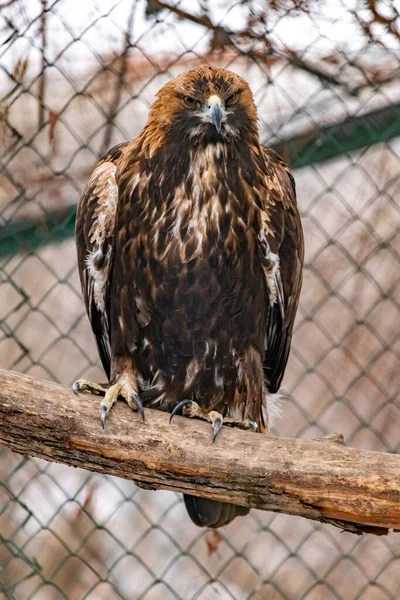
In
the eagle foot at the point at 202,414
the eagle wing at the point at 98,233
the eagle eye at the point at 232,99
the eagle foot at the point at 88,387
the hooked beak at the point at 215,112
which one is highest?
the eagle eye at the point at 232,99

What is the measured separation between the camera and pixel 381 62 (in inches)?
134

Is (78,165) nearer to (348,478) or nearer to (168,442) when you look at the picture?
(168,442)

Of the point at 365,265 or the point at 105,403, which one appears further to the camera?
the point at 365,265

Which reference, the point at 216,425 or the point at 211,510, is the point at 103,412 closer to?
the point at 216,425

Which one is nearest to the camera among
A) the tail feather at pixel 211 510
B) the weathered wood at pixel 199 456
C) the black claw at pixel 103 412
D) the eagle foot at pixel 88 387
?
the weathered wood at pixel 199 456

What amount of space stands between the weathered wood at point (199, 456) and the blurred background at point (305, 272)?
105 centimetres

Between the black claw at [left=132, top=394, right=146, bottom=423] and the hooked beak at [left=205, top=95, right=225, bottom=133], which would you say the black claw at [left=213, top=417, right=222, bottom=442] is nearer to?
the black claw at [left=132, top=394, right=146, bottom=423]

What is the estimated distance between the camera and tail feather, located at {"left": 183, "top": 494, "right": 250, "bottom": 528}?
2.81m

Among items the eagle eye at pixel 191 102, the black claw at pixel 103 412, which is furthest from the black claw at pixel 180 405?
the eagle eye at pixel 191 102

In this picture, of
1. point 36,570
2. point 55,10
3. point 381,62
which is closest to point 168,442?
point 36,570

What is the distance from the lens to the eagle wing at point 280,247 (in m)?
2.63

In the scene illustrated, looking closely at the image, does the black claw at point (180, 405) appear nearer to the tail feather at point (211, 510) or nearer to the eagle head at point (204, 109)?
the tail feather at point (211, 510)

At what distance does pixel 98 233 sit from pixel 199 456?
0.81 meters

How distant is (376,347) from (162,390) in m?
1.43
